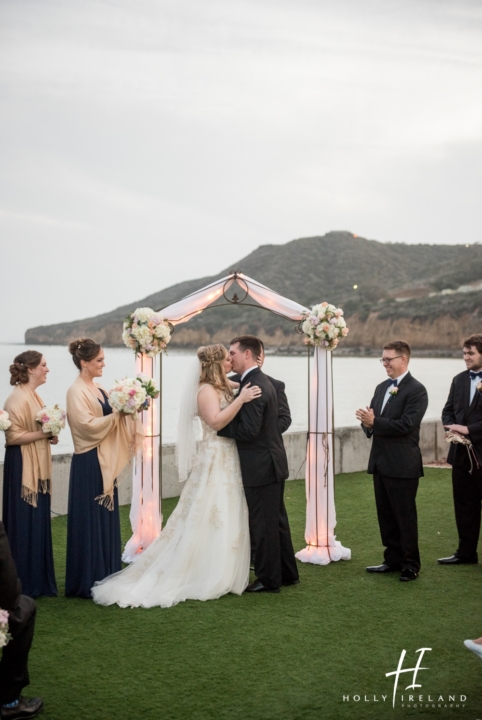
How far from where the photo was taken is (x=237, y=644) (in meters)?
4.33

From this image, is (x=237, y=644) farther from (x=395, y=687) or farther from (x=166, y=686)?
(x=395, y=687)

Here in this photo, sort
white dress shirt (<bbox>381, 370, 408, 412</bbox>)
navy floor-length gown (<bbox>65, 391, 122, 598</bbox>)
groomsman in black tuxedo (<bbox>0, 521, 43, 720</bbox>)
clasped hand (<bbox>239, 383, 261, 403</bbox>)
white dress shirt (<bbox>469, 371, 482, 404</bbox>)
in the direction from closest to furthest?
1. groomsman in black tuxedo (<bbox>0, 521, 43, 720</bbox>)
2. clasped hand (<bbox>239, 383, 261, 403</bbox>)
3. navy floor-length gown (<bbox>65, 391, 122, 598</bbox>)
4. white dress shirt (<bbox>381, 370, 408, 412</bbox>)
5. white dress shirt (<bbox>469, 371, 482, 404</bbox>)

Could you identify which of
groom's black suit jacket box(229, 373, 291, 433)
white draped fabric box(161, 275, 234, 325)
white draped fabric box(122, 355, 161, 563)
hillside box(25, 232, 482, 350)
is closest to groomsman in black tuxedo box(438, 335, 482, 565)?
groom's black suit jacket box(229, 373, 291, 433)

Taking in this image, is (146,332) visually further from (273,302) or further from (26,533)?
(26,533)

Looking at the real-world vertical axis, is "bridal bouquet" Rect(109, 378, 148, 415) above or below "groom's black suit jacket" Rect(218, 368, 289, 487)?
above

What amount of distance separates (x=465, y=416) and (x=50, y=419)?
3.42 metres

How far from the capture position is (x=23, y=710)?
334 cm

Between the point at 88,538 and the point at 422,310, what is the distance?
27.5m

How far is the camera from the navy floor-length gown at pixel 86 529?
530cm

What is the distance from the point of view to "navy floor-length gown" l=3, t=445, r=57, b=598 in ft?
17.3

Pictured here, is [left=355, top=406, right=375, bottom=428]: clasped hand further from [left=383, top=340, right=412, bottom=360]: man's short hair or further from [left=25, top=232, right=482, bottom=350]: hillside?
[left=25, top=232, right=482, bottom=350]: hillside

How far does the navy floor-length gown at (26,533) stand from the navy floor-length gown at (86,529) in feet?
0.57

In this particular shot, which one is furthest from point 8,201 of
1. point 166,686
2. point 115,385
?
point 166,686

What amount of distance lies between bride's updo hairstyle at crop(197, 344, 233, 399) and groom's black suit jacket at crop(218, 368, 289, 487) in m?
0.15
